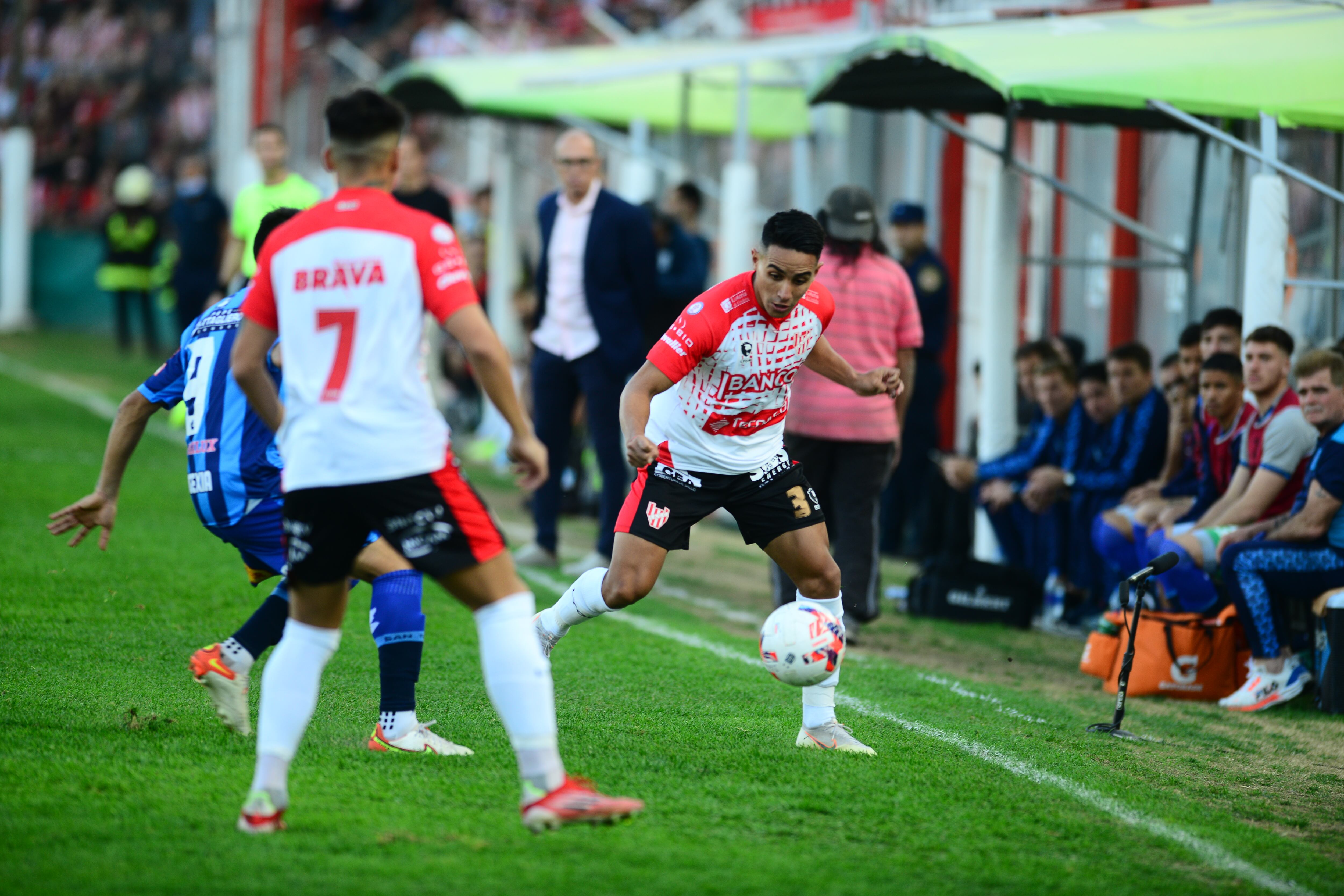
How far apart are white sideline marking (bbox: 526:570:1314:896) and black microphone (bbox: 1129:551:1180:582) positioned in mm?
1036

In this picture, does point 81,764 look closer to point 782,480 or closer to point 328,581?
point 328,581

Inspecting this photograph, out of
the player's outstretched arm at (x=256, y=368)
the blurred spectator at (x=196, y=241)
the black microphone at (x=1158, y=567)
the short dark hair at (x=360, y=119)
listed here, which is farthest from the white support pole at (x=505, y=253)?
the short dark hair at (x=360, y=119)

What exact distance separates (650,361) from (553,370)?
3.89 metres

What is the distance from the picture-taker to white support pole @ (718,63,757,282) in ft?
40.1

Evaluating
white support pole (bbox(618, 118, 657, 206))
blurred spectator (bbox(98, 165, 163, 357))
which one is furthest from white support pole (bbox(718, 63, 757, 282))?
blurred spectator (bbox(98, 165, 163, 357))

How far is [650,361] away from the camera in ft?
17.6

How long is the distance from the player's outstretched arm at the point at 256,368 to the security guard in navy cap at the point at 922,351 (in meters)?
6.98

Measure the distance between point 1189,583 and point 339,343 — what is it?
4869 millimetres

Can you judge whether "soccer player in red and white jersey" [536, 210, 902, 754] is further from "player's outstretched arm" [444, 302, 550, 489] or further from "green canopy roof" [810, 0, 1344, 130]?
"green canopy roof" [810, 0, 1344, 130]

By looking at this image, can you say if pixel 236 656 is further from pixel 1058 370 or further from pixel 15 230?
pixel 15 230

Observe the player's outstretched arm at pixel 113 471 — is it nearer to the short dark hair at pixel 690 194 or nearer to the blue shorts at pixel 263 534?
the blue shorts at pixel 263 534

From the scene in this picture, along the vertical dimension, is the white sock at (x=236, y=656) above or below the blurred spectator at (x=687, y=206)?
below

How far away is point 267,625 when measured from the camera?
535 cm

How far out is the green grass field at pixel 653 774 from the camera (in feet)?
13.5
